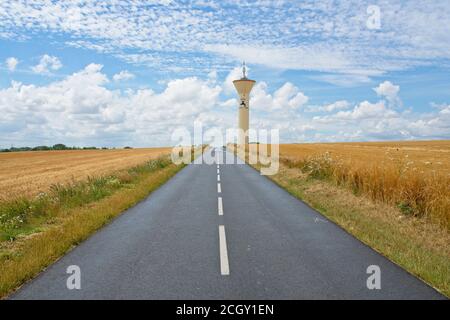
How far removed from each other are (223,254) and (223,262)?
50 cm

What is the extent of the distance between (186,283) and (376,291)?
265 centimetres

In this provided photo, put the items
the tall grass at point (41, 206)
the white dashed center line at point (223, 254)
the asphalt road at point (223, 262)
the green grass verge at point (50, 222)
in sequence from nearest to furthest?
the asphalt road at point (223, 262) < the white dashed center line at point (223, 254) < the green grass verge at point (50, 222) < the tall grass at point (41, 206)

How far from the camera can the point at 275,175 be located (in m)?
22.5

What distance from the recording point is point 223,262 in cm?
661

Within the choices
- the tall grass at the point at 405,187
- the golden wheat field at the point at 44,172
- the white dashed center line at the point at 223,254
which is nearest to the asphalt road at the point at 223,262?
the white dashed center line at the point at 223,254

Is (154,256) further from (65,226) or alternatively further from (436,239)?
(436,239)

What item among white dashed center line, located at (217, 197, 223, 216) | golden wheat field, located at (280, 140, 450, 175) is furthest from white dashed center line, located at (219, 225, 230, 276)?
golden wheat field, located at (280, 140, 450, 175)

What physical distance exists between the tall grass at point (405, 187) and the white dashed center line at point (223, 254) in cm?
530

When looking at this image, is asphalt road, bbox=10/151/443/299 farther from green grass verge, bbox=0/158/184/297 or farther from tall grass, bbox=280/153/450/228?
tall grass, bbox=280/153/450/228

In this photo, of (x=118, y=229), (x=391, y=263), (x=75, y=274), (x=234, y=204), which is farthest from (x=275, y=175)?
(x=75, y=274)

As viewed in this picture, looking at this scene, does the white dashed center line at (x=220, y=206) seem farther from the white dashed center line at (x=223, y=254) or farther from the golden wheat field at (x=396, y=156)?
the golden wheat field at (x=396, y=156)

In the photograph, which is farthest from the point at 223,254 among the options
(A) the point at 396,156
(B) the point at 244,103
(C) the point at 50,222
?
(B) the point at 244,103

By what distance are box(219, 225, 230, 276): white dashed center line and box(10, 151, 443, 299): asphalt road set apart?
18 millimetres

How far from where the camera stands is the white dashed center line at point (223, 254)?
6.15m
